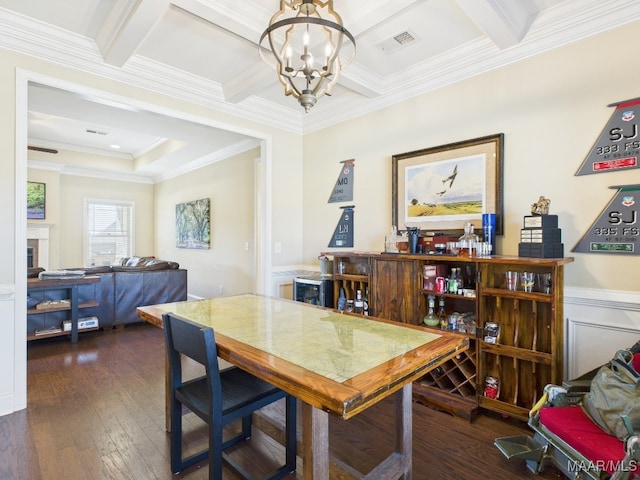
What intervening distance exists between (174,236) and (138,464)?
572 centimetres

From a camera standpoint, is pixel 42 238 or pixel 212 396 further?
pixel 42 238

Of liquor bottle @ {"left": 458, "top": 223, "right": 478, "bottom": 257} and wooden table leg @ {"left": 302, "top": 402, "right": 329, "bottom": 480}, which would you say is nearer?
wooden table leg @ {"left": 302, "top": 402, "right": 329, "bottom": 480}

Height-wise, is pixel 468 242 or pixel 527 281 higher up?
pixel 468 242

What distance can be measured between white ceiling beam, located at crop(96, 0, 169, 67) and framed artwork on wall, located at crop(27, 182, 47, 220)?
5.06 m

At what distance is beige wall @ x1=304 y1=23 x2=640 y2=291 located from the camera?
215 centimetres

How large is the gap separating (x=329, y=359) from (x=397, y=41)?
2.49m

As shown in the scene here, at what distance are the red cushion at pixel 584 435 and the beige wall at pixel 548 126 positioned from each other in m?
0.91

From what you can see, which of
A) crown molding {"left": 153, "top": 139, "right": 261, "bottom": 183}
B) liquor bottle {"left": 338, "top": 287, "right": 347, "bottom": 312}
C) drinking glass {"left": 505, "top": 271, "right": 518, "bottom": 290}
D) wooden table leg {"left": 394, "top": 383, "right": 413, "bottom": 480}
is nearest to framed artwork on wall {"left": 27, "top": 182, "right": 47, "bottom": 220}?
crown molding {"left": 153, "top": 139, "right": 261, "bottom": 183}

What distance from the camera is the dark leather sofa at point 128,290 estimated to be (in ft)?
14.3

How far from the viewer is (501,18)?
2174mm

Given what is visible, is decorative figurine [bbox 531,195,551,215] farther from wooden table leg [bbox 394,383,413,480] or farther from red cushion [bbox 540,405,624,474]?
wooden table leg [bbox 394,383,413,480]

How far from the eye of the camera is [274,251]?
404cm

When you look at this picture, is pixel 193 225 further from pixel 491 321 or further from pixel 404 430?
pixel 404 430

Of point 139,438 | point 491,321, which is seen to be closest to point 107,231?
point 139,438
